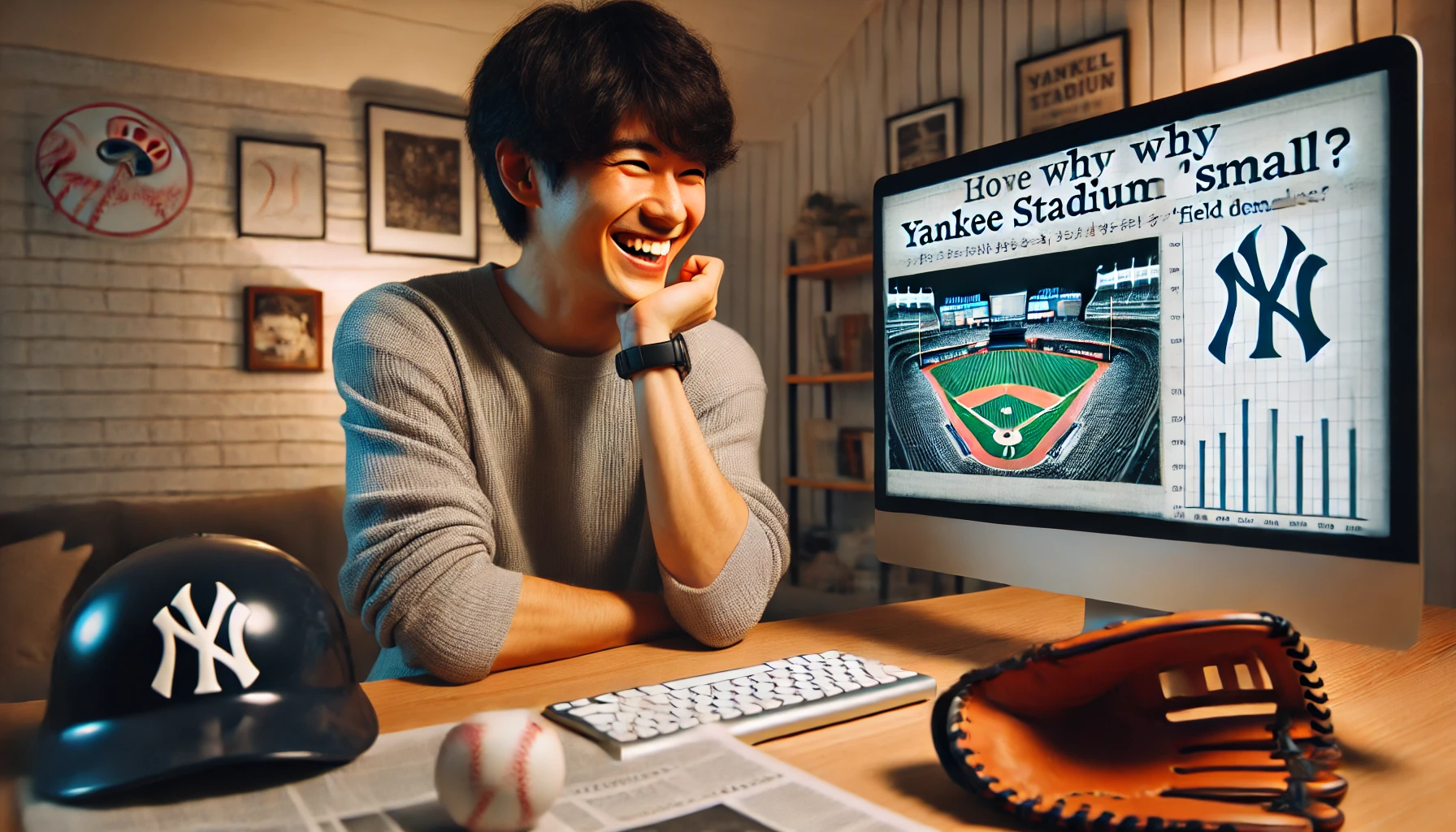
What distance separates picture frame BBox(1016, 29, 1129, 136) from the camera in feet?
9.11

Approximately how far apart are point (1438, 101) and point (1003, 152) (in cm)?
191

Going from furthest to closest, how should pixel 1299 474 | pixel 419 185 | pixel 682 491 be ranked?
pixel 419 185, pixel 682 491, pixel 1299 474

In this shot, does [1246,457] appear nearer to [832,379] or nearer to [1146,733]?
[1146,733]

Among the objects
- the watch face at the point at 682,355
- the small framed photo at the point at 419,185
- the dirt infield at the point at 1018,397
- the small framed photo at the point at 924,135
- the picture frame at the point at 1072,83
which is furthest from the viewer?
the small framed photo at the point at 419,185

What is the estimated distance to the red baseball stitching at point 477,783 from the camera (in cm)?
45

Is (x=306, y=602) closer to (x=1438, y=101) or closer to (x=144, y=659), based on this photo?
(x=144, y=659)

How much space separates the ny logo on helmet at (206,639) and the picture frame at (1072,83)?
2.72m

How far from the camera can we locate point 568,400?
45.4 inches

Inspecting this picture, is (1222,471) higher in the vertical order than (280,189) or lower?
lower

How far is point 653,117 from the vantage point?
3.37ft

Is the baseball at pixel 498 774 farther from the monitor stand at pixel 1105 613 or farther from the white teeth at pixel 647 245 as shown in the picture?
the white teeth at pixel 647 245

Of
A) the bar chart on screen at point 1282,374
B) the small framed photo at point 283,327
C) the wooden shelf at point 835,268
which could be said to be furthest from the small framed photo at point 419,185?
the bar chart on screen at point 1282,374

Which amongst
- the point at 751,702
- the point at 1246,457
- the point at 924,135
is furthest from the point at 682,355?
the point at 924,135

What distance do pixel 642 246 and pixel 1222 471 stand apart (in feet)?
2.20
